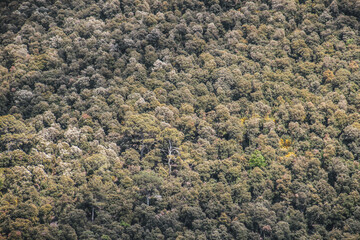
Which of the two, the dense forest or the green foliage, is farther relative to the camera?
the green foliage

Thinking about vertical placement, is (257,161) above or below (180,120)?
below

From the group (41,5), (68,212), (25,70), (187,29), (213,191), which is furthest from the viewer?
(41,5)

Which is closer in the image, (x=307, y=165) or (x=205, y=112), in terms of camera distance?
(x=307, y=165)

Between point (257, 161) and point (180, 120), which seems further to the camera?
point (180, 120)

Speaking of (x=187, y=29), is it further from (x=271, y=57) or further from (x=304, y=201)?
(x=304, y=201)

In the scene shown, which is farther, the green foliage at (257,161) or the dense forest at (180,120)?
the green foliage at (257,161)

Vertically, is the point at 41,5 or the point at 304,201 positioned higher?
the point at 41,5

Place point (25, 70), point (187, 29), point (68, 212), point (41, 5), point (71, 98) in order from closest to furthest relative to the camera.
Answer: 1. point (68, 212)
2. point (71, 98)
3. point (25, 70)
4. point (187, 29)
5. point (41, 5)

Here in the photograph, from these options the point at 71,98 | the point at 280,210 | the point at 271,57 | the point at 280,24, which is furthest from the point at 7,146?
the point at 280,24
